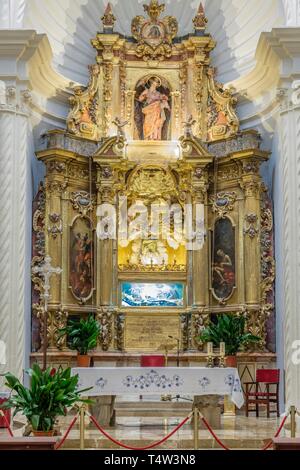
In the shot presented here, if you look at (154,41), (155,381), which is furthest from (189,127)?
(155,381)

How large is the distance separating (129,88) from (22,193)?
4080 mm

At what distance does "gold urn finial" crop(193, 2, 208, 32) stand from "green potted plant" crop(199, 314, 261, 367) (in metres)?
6.12

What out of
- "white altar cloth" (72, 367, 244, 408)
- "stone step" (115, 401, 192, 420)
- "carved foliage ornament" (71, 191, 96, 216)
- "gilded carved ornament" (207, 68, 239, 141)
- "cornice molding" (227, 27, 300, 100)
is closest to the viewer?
"white altar cloth" (72, 367, 244, 408)

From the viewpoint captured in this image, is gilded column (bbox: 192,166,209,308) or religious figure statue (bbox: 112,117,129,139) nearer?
gilded column (bbox: 192,166,209,308)

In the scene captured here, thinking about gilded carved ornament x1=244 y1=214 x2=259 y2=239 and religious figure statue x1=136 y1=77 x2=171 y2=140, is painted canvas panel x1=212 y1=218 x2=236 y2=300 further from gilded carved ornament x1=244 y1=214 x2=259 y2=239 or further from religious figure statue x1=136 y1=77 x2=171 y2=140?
religious figure statue x1=136 y1=77 x2=171 y2=140

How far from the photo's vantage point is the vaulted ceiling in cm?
1722

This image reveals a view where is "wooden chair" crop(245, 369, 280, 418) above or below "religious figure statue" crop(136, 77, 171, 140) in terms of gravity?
below

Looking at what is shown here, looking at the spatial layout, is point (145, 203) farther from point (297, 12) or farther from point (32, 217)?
point (297, 12)

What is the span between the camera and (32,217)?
16.6 m

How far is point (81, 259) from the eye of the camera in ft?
55.0

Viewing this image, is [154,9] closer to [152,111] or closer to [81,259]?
[152,111]

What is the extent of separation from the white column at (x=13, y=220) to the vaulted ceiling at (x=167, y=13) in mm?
2761

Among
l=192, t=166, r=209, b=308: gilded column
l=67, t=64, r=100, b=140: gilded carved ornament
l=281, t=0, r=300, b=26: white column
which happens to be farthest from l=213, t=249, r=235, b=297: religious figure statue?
l=281, t=0, r=300, b=26: white column

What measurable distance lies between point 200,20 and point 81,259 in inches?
214
